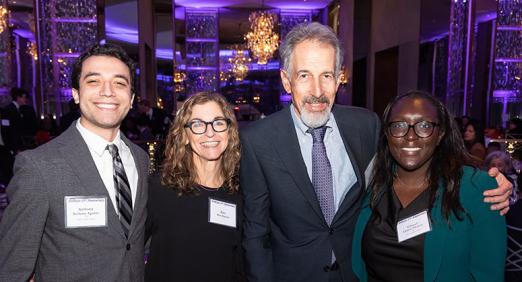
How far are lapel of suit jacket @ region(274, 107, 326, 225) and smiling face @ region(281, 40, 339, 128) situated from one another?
0.09 meters

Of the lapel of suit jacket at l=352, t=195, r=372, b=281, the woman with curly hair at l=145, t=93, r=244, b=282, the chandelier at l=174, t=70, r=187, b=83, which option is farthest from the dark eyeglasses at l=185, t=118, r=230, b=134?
the chandelier at l=174, t=70, r=187, b=83

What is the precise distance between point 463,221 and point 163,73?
12.0m

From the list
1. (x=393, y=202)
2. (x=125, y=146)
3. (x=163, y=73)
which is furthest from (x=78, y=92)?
(x=163, y=73)

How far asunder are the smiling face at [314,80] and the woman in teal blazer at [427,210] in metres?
0.27

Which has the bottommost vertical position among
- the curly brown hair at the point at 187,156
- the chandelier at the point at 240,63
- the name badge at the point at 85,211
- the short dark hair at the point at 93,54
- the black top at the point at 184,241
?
the black top at the point at 184,241

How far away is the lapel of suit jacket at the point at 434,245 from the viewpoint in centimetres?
142

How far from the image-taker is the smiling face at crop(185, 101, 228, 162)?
181 cm

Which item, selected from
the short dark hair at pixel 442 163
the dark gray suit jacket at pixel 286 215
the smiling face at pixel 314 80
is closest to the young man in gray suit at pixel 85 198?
the dark gray suit jacket at pixel 286 215

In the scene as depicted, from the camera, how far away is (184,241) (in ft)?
5.72

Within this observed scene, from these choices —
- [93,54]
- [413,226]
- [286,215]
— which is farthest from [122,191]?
[413,226]

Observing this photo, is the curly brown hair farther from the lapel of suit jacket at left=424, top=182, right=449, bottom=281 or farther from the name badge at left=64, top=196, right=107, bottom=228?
the lapel of suit jacket at left=424, top=182, right=449, bottom=281

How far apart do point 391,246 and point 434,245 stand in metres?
0.16

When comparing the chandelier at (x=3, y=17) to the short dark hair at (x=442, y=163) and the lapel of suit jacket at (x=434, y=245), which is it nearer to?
the short dark hair at (x=442, y=163)

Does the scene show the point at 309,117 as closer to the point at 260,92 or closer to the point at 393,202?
the point at 393,202
